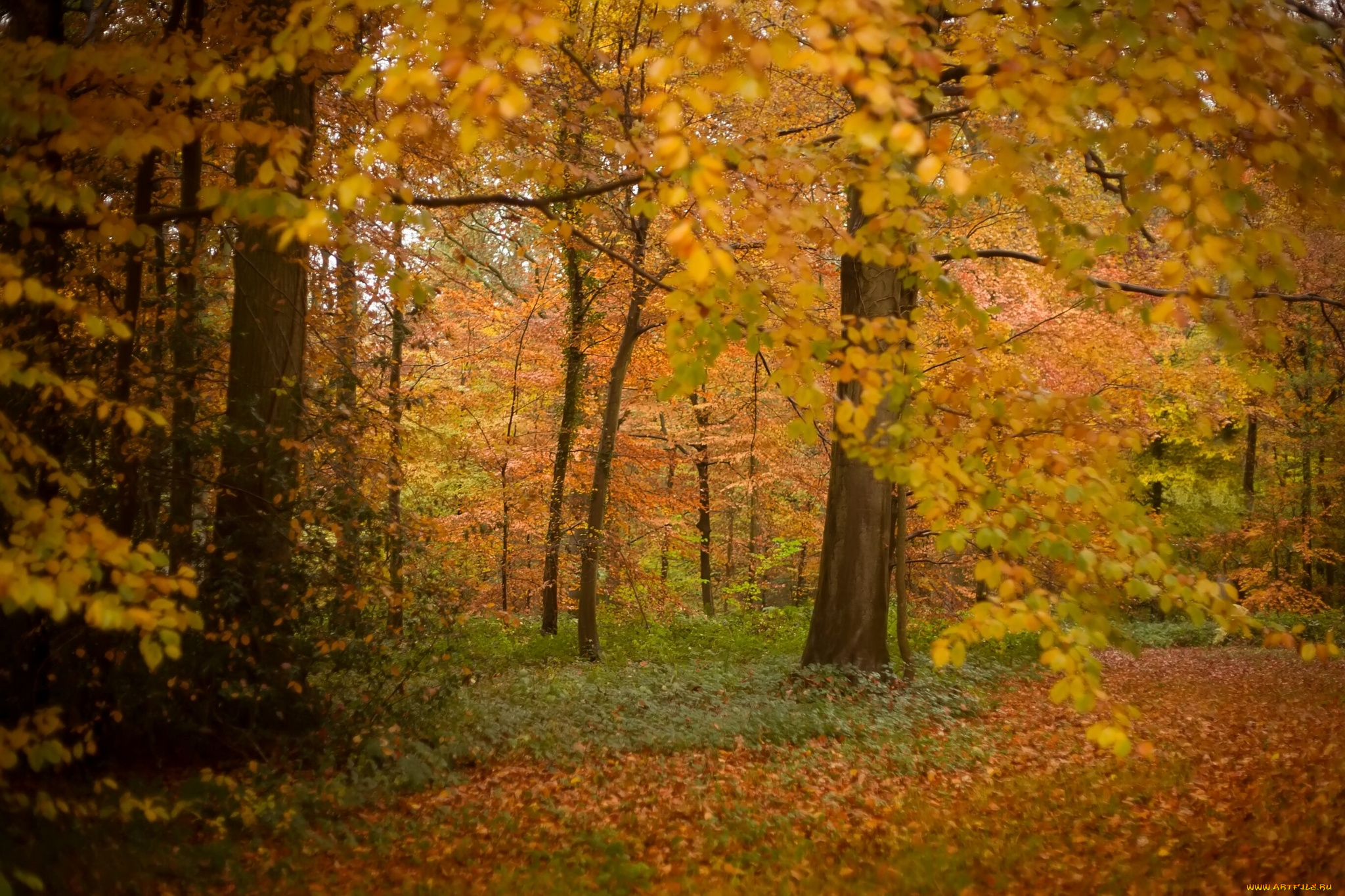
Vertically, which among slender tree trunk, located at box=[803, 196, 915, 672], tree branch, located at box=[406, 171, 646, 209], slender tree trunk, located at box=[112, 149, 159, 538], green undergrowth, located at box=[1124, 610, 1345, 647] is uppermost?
tree branch, located at box=[406, 171, 646, 209]

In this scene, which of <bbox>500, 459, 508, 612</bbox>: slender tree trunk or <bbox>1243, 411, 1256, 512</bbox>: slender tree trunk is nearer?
<bbox>500, 459, 508, 612</bbox>: slender tree trunk

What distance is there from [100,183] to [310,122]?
179 centimetres

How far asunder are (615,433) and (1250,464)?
16.7 meters

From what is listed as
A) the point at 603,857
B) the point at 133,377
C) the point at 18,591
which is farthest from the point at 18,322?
the point at 603,857

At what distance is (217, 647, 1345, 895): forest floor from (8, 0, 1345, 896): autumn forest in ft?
0.15

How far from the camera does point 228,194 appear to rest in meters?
3.15

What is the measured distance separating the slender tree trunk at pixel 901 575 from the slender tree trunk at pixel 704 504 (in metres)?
7.55

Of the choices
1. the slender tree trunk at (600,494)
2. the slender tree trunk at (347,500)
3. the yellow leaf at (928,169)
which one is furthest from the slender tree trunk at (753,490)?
the yellow leaf at (928,169)

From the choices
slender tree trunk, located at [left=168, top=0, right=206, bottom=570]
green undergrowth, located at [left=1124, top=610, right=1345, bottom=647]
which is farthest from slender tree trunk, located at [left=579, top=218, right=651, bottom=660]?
green undergrowth, located at [left=1124, top=610, right=1345, bottom=647]

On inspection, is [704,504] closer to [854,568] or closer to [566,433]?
[566,433]

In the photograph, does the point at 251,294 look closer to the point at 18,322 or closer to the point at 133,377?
the point at 133,377

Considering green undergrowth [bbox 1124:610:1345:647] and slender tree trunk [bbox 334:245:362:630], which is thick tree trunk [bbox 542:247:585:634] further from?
green undergrowth [bbox 1124:610:1345:647]

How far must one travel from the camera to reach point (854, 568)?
1046 cm

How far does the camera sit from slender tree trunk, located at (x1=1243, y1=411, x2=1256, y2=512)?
64.2 feet
